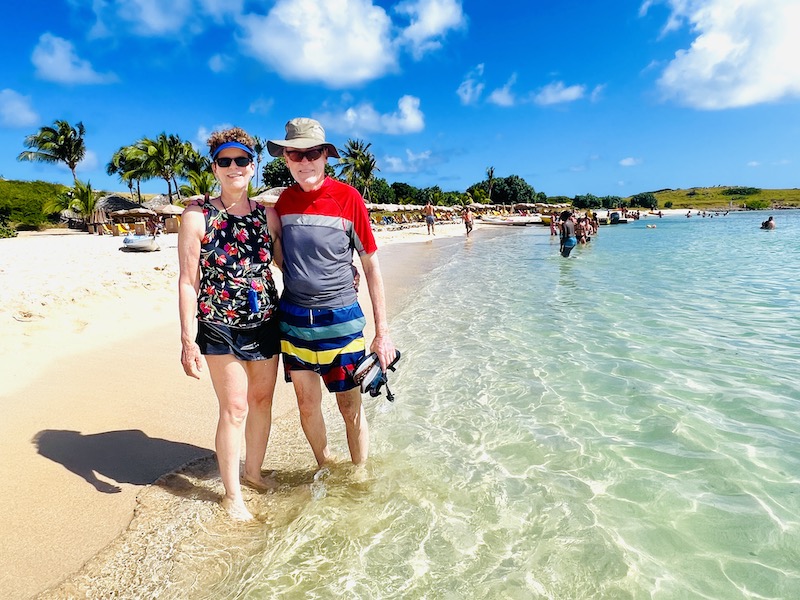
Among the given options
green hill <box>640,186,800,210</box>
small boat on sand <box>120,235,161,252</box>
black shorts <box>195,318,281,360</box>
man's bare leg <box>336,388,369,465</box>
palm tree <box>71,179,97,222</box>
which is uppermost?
green hill <box>640,186,800,210</box>

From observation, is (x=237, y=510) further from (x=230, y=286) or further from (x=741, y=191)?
(x=741, y=191)

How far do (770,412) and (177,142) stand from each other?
51.6m

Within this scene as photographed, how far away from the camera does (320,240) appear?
266 centimetres

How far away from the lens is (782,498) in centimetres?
326

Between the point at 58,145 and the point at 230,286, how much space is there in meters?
51.4

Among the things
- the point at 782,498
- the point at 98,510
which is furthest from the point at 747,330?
the point at 98,510

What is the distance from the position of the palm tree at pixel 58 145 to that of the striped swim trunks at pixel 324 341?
166ft

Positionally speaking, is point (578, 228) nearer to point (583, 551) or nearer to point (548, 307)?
point (548, 307)

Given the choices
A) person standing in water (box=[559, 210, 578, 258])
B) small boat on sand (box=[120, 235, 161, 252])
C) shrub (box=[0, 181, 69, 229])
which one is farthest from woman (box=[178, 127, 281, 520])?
shrub (box=[0, 181, 69, 229])

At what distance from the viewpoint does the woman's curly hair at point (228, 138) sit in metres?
2.69

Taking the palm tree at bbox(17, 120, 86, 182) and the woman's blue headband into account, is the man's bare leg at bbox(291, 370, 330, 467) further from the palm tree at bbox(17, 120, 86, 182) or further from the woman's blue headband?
the palm tree at bbox(17, 120, 86, 182)

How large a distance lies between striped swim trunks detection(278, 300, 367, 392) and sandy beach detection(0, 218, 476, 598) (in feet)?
3.88

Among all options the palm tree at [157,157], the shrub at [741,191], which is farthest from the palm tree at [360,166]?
the shrub at [741,191]

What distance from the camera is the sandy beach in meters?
2.72
